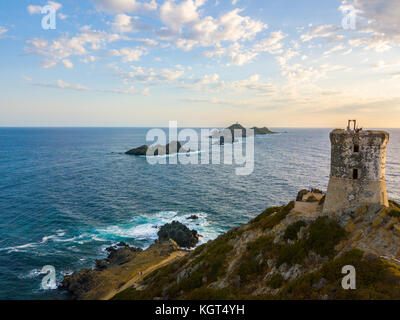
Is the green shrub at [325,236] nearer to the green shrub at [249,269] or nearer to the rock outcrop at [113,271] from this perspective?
the green shrub at [249,269]

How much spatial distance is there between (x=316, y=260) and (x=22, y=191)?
83311mm

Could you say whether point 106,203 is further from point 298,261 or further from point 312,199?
point 298,261

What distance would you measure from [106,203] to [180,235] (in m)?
28.1

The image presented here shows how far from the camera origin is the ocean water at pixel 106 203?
4534 cm

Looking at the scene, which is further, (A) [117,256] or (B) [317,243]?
(A) [117,256]

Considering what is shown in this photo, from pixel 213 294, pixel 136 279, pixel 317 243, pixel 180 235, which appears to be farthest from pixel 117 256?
pixel 317 243

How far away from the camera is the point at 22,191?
250 feet

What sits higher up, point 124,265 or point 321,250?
point 321,250

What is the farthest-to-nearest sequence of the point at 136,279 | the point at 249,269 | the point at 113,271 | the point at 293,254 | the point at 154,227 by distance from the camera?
the point at 154,227 < the point at 113,271 < the point at 136,279 < the point at 249,269 < the point at 293,254

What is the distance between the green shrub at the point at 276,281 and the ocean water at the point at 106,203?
31778 mm

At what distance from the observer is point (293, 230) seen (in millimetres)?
25172

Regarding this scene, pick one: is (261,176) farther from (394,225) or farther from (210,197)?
(394,225)

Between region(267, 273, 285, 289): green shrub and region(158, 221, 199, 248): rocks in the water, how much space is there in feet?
105
